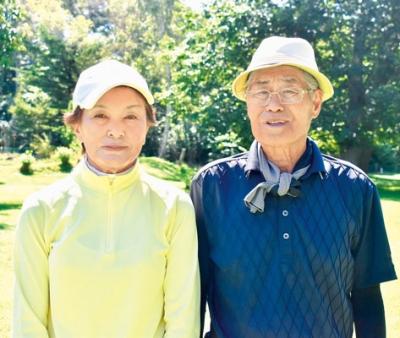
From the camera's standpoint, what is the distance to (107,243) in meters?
2.17

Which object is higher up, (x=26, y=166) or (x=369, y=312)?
(x=369, y=312)

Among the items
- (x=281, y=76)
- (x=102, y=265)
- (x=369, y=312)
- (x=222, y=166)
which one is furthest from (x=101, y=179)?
(x=369, y=312)

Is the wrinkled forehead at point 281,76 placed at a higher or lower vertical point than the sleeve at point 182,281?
higher

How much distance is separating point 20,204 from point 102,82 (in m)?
11.8

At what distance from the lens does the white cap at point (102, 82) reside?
2191 millimetres

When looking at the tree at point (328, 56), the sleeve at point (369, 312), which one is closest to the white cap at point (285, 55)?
the sleeve at point (369, 312)

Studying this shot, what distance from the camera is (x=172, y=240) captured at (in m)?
2.26

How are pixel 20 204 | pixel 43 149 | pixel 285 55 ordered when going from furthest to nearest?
pixel 43 149, pixel 20 204, pixel 285 55

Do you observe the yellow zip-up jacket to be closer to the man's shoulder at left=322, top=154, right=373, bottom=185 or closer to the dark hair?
the dark hair

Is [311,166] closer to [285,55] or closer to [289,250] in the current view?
[289,250]

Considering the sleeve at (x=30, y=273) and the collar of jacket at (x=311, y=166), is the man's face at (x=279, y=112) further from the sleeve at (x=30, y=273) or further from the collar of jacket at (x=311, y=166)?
the sleeve at (x=30, y=273)

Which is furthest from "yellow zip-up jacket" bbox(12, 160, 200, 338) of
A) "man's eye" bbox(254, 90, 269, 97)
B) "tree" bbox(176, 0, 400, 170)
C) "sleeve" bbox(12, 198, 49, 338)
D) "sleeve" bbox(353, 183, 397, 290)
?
"tree" bbox(176, 0, 400, 170)

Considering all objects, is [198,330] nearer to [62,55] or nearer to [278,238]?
[278,238]

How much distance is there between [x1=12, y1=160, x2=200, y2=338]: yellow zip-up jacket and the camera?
2152 mm
